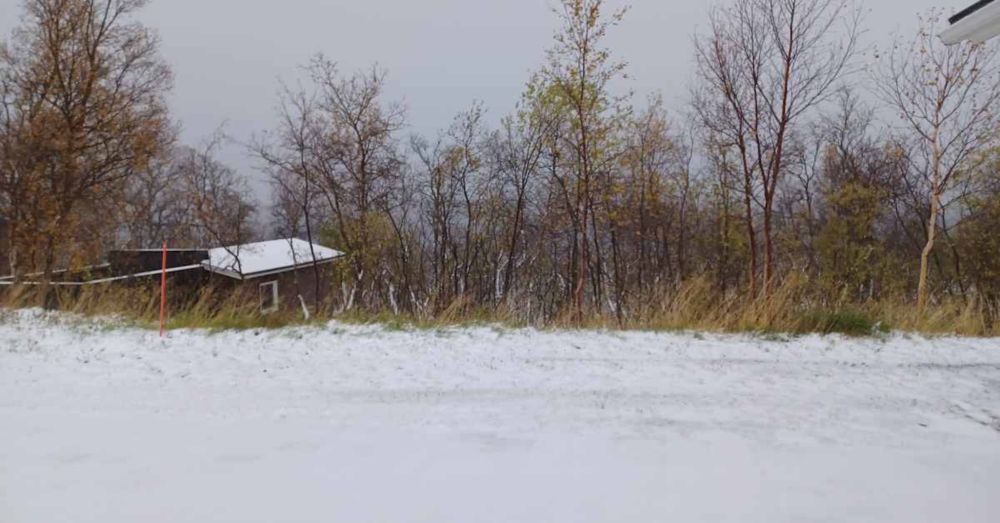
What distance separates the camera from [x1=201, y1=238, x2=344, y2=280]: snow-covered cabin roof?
2695 centimetres

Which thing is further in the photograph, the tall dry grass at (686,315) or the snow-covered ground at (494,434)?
the tall dry grass at (686,315)

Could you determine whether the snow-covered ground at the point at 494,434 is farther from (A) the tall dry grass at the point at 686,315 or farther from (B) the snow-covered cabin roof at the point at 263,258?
(B) the snow-covered cabin roof at the point at 263,258

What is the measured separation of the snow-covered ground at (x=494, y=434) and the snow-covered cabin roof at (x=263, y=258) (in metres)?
23.0

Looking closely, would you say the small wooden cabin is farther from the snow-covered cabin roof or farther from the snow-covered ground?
the snow-covered ground

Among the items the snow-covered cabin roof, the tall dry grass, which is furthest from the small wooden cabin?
the tall dry grass

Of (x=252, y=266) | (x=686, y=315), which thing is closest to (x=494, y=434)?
(x=686, y=315)

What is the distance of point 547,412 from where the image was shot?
3.57 meters

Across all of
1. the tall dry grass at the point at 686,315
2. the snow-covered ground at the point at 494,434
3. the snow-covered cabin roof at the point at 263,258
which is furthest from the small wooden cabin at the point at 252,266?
the snow-covered ground at the point at 494,434

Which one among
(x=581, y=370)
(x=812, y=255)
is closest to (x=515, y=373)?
(x=581, y=370)

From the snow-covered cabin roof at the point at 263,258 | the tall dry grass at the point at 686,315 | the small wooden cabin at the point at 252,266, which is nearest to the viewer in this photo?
the tall dry grass at the point at 686,315

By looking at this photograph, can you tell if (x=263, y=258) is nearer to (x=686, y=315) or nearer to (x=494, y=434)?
(x=686, y=315)

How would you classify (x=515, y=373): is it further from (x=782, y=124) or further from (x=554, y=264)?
(x=554, y=264)

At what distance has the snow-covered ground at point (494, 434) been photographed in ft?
8.10

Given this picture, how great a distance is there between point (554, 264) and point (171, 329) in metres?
26.4
